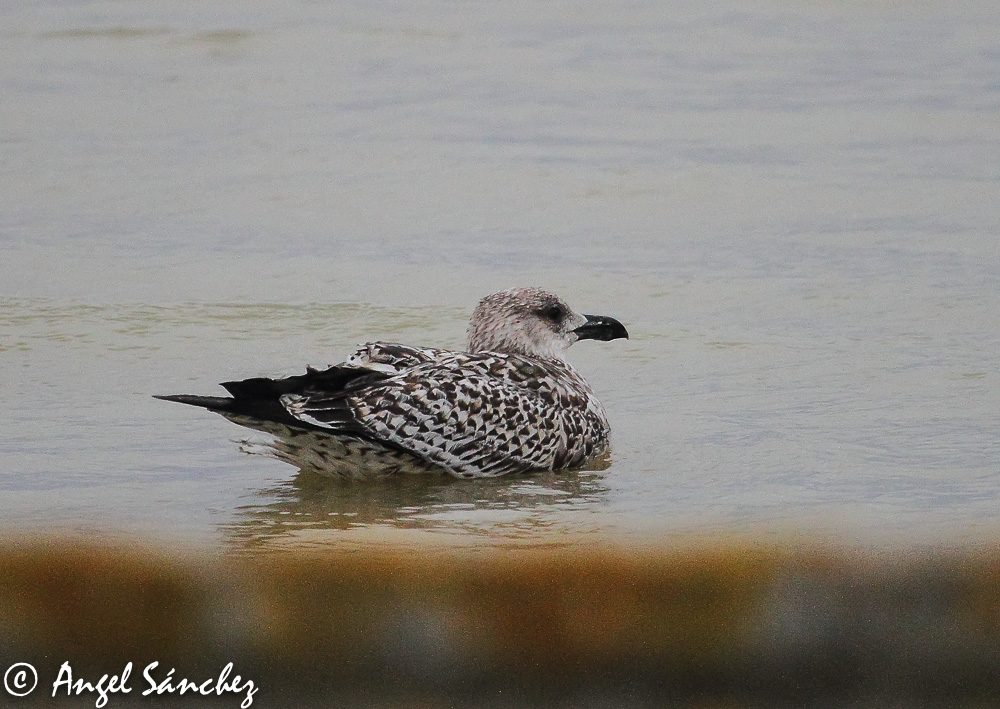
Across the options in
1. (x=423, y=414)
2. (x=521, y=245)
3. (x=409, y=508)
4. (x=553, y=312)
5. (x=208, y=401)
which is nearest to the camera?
(x=208, y=401)

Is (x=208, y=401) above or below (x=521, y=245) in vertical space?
below

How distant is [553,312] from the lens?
7004 millimetres

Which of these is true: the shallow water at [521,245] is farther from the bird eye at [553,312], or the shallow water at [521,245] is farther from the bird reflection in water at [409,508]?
the bird eye at [553,312]

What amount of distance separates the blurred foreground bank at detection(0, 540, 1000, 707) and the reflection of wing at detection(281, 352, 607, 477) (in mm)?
2076

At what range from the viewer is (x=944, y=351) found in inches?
315

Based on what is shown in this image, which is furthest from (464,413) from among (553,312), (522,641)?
(522,641)

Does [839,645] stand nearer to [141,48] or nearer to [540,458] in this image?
[540,458]

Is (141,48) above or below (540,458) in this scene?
above

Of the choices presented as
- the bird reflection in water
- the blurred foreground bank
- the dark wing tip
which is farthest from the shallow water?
the blurred foreground bank

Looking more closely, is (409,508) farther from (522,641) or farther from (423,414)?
(522,641)

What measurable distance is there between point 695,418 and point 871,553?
8.38 feet

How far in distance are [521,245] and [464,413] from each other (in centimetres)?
449

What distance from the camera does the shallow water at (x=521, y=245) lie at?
5965 mm

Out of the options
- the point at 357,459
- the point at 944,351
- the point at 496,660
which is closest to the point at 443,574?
the point at 496,660
